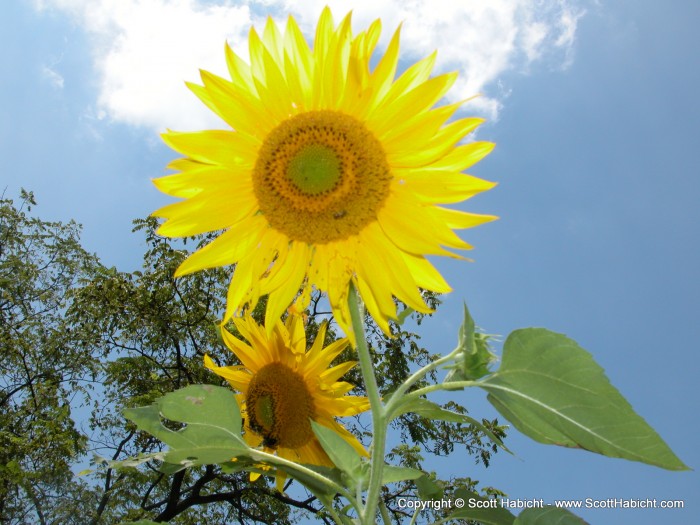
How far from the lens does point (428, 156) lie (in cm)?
145

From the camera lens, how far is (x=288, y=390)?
2.31 meters

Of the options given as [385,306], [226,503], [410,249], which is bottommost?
[385,306]

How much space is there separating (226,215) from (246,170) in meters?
0.13

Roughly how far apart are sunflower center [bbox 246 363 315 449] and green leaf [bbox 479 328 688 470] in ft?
3.40

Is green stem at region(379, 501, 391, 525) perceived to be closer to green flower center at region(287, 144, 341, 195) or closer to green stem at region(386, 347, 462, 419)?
green stem at region(386, 347, 462, 419)

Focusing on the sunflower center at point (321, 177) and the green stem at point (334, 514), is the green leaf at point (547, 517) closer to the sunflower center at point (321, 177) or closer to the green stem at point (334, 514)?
the green stem at point (334, 514)

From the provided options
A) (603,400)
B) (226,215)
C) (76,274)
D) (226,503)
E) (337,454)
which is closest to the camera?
(603,400)

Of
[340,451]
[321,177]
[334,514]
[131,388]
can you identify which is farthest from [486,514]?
[131,388]

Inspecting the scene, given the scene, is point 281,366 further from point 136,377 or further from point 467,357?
point 136,377

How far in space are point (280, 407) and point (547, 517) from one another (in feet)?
3.53

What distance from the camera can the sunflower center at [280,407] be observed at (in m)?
2.22

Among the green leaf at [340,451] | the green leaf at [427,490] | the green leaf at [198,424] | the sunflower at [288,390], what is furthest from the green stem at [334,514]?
the sunflower at [288,390]

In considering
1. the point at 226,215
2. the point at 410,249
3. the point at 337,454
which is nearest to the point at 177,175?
the point at 226,215

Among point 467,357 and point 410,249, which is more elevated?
point 410,249
